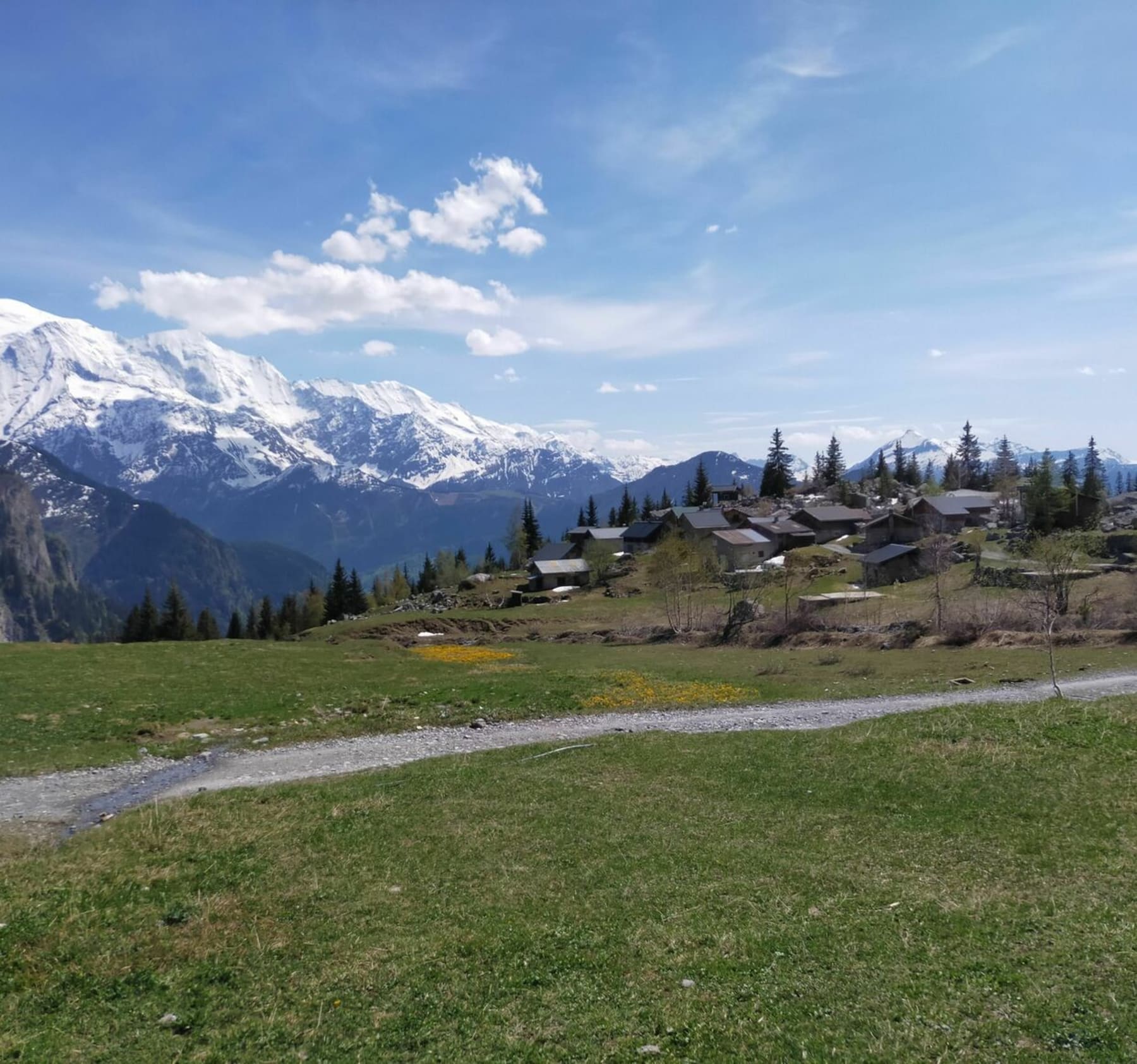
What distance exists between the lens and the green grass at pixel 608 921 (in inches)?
383

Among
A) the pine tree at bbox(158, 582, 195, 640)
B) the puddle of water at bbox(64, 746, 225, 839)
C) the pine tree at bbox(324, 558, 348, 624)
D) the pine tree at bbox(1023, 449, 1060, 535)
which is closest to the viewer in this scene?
the puddle of water at bbox(64, 746, 225, 839)

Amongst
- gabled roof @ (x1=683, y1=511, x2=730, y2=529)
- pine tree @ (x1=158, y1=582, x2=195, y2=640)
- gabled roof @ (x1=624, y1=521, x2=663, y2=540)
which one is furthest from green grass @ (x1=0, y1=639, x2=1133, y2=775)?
gabled roof @ (x1=624, y1=521, x2=663, y2=540)

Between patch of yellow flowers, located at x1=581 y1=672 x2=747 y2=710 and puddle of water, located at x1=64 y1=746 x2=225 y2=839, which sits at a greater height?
puddle of water, located at x1=64 y1=746 x2=225 y2=839

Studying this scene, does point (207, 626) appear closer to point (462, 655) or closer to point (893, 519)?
point (462, 655)

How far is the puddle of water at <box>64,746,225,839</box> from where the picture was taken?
20797 mm

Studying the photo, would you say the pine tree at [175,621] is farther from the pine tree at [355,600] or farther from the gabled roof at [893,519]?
the gabled roof at [893,519]

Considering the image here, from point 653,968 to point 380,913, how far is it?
553 cm

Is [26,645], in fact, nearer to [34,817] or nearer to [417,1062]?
[34,817]

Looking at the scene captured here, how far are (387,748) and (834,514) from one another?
130 m

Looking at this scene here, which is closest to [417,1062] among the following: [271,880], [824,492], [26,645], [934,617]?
[271,880]

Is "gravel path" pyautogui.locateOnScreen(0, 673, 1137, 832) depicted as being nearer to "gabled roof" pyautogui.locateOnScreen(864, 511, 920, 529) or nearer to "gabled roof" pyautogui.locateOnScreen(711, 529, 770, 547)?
"gabled roof" pyautogui.locateOnScreen(864, 511, 920, 529)

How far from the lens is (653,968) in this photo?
11.4 metres

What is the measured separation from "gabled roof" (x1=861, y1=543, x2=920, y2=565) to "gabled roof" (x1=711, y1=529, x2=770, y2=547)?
82.7ft

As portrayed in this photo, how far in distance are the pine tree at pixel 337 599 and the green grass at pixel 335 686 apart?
94.0m
